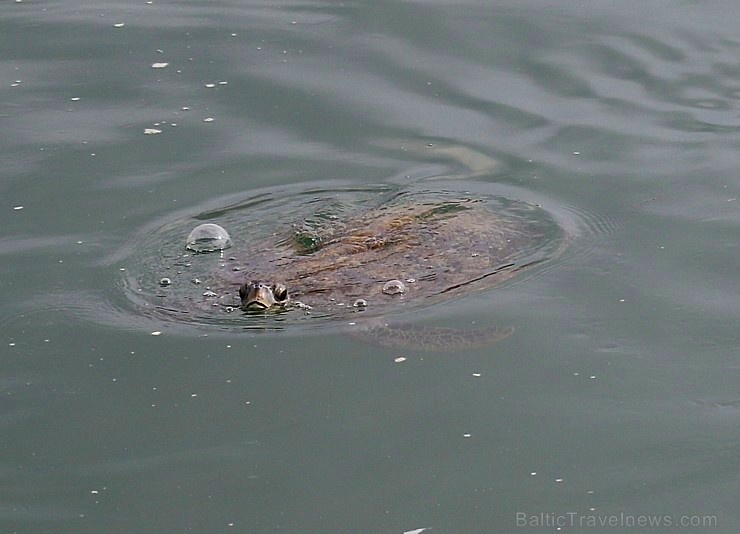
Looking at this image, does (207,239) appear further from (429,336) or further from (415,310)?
(429,336)

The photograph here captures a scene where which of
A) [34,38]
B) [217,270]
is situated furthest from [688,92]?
[34,38]

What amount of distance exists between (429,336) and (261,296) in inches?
36.6

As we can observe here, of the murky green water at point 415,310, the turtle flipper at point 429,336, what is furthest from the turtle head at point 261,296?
the turtle flipper at point 429,336

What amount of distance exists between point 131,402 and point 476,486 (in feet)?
5.53

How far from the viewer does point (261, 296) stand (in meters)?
5.80

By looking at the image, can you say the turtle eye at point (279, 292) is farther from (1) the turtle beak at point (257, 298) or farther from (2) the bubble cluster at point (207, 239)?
(2) the bubble cluster at point (207, 239)

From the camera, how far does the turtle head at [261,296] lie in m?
5.80

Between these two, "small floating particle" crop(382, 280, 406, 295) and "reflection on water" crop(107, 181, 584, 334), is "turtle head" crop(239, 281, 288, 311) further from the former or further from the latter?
"small floating particle" crop(382, 280, 406, 295)

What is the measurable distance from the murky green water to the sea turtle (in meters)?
0.17

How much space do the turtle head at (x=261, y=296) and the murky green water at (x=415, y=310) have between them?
167 millimetres

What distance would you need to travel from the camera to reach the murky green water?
4516 mm

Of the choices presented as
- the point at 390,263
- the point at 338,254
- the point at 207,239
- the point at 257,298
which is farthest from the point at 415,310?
the point at 207,239

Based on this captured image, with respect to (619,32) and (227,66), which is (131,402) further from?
(619,32)

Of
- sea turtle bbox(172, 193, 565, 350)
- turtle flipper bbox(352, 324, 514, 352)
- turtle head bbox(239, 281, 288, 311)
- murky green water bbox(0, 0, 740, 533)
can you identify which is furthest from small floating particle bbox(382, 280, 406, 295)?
turtle head bbox(239, 281, 288, 311)
